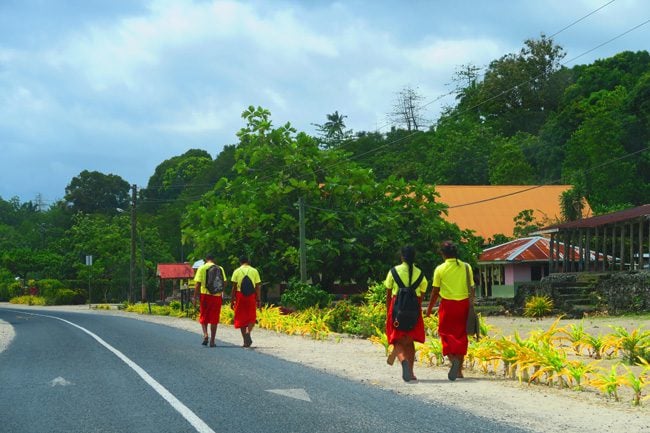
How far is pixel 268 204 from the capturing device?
39.2 metres

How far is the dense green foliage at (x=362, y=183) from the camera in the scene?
38750 millimetres

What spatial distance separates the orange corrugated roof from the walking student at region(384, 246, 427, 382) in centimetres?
4426

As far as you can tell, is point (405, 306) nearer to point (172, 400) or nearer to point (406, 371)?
point (406, 371)

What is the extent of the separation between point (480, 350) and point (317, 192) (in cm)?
2691

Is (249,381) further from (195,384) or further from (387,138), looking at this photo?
(387,138)

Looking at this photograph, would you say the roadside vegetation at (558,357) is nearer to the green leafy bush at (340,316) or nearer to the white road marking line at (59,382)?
the green leafy bush at (340,316)

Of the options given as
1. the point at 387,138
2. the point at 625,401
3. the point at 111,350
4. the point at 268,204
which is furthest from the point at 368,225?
the point at 387,138

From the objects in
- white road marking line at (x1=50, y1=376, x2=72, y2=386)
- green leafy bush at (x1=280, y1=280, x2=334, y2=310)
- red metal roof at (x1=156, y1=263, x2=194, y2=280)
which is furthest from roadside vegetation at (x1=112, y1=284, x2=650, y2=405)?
red metal roof at (x1=156, y1=263, x2=194, y2=280)

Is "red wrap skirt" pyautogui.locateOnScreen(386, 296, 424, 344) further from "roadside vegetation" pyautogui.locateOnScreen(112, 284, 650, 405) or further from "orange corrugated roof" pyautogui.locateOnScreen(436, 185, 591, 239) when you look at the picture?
"orange corrugated roof" pyautogui.locateOnScreen(436, 185, 591, 239)

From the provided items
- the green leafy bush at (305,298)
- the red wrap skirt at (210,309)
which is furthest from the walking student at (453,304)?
the green leafy bush at (305,298)

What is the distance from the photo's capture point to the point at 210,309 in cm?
1811

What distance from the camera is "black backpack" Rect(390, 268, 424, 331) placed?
470 inches

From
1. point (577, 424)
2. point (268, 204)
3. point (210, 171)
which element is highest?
point (210, 171)

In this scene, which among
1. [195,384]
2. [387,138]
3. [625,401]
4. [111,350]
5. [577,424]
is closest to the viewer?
[577,424]
